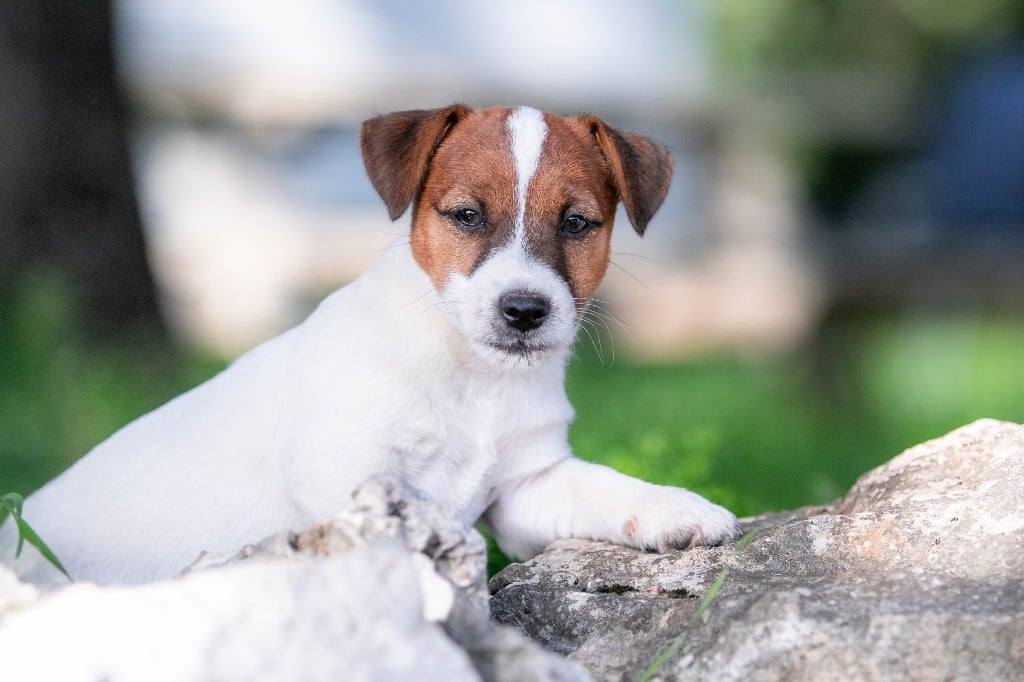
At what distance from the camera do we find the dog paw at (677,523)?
3.48 metres

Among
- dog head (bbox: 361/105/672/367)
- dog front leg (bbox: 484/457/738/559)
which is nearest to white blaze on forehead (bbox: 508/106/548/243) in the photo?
dog head (bbox: 361/105/672/367)

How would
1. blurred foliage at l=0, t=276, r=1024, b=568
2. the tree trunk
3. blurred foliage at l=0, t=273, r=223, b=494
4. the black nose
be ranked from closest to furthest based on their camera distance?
the black nose, blurred foliage at l=0, t=276, r=1024, b=568, blurred foliage at l=0, t=273, r=223, b=494, the tree trunk

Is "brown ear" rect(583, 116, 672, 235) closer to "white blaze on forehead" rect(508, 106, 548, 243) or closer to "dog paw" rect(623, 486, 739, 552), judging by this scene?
"white blaze on forehead" rect(508, 106, 548, 243)

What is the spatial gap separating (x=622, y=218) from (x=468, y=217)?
1007cm

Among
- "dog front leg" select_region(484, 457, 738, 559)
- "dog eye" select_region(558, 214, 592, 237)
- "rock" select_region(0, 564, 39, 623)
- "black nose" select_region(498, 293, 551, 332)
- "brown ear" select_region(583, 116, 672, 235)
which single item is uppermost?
"brown ear" select_region(583, 116, 672, 235)

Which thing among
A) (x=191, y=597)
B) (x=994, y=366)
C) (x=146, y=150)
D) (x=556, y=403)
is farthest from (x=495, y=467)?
(x=146, y=150)

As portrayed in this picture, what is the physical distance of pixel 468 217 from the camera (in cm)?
390

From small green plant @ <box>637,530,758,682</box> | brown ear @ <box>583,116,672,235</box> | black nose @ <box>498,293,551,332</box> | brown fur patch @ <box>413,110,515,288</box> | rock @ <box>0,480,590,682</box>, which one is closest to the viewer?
rock @ <box>0,480,590,682</box>

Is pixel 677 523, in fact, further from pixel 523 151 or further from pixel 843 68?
pixel 843 68

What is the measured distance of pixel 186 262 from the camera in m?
12.8

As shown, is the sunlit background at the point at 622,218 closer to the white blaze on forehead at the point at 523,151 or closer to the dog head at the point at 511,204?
the dog head at the point at 511,204

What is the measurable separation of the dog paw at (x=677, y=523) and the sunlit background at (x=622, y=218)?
78 cm

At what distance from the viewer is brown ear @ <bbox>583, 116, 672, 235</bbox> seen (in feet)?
13.6

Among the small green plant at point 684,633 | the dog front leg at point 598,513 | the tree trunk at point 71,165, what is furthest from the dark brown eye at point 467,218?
the tree trunk at point 71,165
